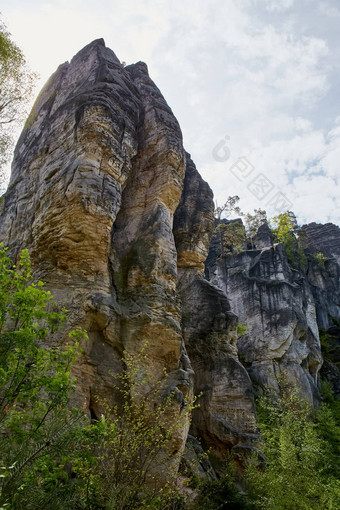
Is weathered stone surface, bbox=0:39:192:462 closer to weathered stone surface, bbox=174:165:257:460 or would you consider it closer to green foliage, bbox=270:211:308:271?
weathered stone surface, bbox=174:165:257:460

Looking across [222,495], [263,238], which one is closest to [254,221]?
[263,238]

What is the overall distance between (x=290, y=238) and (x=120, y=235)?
99.1ft

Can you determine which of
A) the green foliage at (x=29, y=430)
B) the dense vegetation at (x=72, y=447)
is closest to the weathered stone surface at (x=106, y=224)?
the dense vegetation at (x=72, y=447)

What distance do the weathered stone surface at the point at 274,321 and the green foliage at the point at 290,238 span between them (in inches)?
305

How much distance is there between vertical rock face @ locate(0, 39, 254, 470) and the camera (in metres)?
11.9

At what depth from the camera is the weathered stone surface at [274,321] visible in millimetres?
24922

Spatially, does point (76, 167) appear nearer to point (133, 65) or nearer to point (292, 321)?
point (133, 65)

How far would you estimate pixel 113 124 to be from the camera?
14.0 m

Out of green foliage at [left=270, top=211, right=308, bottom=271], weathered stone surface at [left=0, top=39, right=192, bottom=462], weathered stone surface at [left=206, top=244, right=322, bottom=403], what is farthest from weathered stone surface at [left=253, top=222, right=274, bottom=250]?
weathered stone surface at [left=0, top=39, right=192, bottom=462]

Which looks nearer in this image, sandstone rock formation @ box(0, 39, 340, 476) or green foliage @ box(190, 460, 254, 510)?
green foliage @ box(190, 460, 254, 510)

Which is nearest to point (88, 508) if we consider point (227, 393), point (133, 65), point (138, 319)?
point (138, 319)

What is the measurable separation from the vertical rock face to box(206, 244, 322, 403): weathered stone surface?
8.04 meters

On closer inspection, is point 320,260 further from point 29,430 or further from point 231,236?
point 29,430

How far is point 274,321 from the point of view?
2667cm
